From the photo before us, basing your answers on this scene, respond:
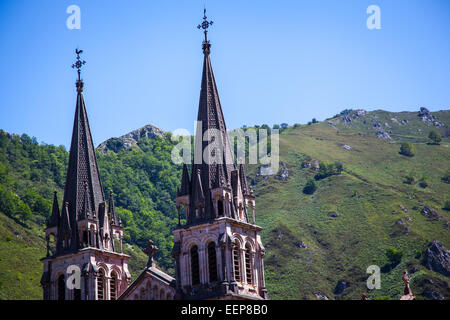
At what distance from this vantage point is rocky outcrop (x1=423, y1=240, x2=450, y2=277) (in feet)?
440


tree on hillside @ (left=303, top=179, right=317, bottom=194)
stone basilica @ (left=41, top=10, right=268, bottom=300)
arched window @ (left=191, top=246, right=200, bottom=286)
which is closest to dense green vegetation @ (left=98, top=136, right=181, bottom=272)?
tree on hillside @ (left=303, top=179, right=317, bottom=194)

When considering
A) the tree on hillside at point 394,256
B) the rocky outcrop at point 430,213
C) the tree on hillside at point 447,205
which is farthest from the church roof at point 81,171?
the tree on hillside at point 447,205

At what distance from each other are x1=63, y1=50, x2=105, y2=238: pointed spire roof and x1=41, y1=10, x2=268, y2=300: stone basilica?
0.23 ft

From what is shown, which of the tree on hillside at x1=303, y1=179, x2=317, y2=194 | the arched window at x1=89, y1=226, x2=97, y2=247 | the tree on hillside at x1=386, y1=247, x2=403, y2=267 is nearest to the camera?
the arched window at x1=89, y1=226, x2=97, y2=247

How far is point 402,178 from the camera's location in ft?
575

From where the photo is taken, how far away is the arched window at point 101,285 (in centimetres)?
6261

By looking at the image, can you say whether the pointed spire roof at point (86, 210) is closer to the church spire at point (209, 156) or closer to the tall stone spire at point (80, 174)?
the tall stone spire at point (80, 174)

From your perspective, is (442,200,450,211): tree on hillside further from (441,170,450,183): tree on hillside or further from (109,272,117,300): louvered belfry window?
(109,272,117,300): louvered belfry window

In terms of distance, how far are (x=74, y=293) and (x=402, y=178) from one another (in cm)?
12152

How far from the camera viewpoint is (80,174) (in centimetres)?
6500

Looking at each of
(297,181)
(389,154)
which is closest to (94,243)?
→ (297,181)

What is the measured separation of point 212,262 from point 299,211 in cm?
10016

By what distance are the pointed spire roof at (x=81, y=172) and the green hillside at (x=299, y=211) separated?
4232 centimetres
